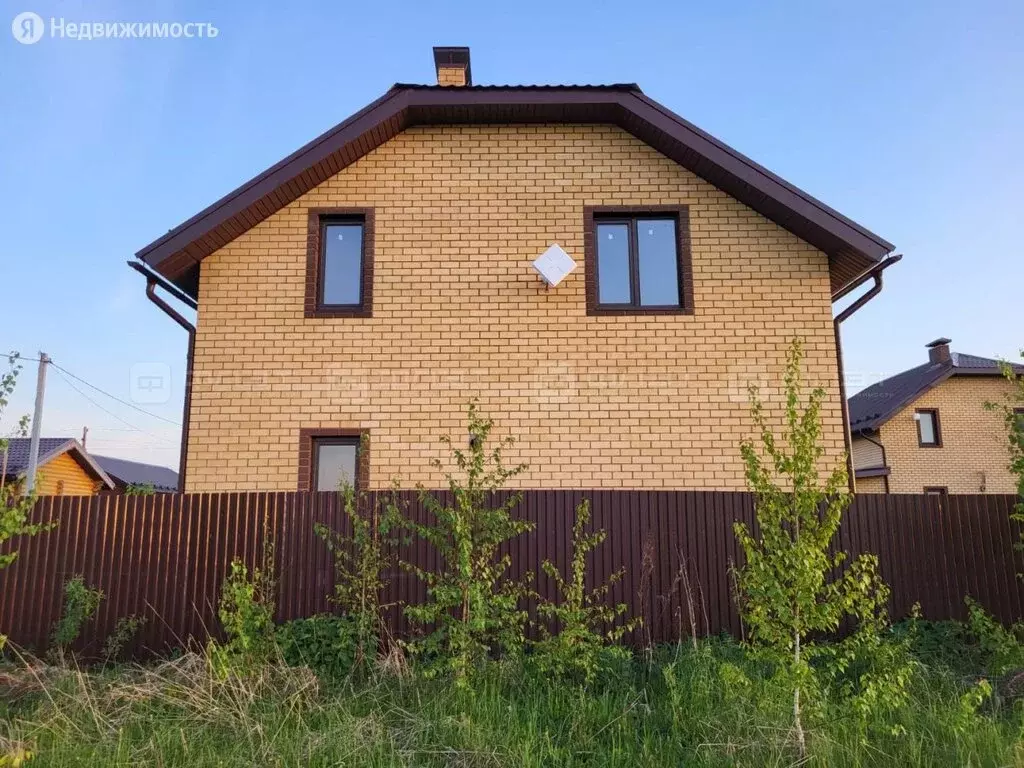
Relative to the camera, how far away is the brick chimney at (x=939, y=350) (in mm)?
22703

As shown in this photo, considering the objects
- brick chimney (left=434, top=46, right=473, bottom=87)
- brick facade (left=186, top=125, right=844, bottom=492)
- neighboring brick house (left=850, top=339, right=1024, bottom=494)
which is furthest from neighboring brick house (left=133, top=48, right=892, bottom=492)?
neighboring brick house (left=850, top=339, right=1024, bottom=494)

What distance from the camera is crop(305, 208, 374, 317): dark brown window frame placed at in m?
7.59

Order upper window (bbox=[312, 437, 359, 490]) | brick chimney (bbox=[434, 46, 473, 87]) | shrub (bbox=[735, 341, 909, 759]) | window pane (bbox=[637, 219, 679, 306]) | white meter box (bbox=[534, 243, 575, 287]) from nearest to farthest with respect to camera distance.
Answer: shrub (bbox=[735, 341, 909, 759]), upper window (bbox=[312, 437, 359, 490]), white meter box (bbox=[534, 243, 575, 287]), window pane (bbox=[637, 219, 679, 306]), brick chimney (bbox=[434, 46, 473, 87])

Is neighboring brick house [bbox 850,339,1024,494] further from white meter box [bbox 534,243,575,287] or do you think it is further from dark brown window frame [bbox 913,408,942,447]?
white meter box [bbox 534,243,575,287]

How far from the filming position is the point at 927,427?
69.5ft

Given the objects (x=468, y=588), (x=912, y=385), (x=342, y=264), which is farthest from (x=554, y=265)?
(x=912, y=385)

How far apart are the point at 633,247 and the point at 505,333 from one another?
70.5 inches

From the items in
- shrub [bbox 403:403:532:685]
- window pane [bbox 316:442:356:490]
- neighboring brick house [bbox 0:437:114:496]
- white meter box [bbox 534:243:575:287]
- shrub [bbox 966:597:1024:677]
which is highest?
white meter box [bbox 534:243:575:287]

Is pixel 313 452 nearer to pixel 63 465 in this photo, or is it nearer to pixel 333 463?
pixel 333 463

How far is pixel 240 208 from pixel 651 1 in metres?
5.52

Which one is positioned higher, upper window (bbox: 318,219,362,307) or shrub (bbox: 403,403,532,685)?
upper window (bbox: 318,219,362,307)

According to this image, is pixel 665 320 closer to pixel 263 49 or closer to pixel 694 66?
pixel 694 66

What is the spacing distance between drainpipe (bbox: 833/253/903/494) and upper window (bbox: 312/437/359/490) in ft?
16.7

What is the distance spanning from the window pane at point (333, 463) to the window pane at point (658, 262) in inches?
142
